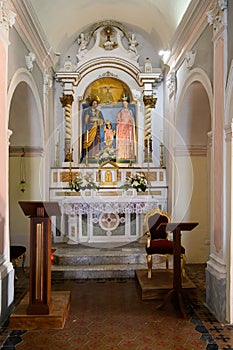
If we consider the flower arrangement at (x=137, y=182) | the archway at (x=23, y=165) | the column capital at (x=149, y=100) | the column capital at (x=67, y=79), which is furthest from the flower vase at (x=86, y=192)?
the column capital at (x=149, y=100)

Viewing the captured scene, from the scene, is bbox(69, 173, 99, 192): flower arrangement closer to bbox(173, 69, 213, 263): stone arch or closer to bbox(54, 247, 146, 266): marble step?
bbox(54, 247, 146, 266): marble step

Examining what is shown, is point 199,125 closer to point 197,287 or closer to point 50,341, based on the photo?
point 197,287

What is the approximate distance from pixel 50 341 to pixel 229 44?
3835mm

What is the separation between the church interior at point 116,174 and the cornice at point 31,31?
36mm

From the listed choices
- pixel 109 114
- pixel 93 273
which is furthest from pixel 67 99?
pixel 93 273

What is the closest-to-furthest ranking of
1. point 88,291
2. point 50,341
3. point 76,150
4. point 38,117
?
1. point 50,341
2. point 88,291
3. point 38,117
4. point 76,150

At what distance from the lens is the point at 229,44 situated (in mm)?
4309

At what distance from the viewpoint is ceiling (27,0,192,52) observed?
7344 mm

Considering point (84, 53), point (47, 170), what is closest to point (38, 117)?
point (47, 170)

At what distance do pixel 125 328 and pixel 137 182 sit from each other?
12.3 feet

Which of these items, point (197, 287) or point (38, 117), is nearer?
point (197, 287)

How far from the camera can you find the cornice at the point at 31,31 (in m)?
5.31

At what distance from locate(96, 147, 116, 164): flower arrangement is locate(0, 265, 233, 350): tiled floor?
375cm

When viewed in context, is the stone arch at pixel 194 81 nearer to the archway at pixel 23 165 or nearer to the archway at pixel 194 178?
the archway at pixel 194 178
